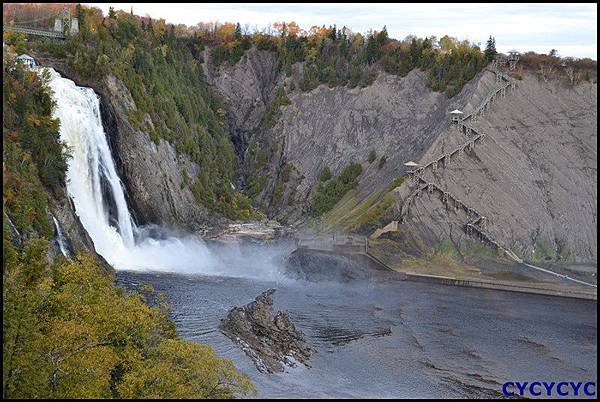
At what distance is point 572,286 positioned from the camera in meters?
69.8

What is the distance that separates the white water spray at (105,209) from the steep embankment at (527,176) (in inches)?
810

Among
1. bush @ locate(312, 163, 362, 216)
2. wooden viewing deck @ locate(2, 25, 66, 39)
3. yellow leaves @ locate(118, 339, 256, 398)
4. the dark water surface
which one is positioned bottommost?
the dark water surface

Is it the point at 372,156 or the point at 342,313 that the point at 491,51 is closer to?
the point at 372,156

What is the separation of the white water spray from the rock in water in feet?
55.9

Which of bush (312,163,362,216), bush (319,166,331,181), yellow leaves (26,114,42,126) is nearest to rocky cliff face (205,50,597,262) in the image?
bush (319,166,331,181)

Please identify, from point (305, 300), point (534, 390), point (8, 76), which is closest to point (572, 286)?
point (305, 300)

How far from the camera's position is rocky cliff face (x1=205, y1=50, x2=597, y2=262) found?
79.8 metres

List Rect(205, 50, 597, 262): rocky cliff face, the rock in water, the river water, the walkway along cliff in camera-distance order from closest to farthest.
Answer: the river water, the rock in water, the walkway along cliff, Rect(205, 50, 597, 262): rocky cliff face

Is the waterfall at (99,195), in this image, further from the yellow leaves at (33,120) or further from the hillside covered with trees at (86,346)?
the hillside covered with trees at (86,346)

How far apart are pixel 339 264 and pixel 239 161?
3895 centimetres

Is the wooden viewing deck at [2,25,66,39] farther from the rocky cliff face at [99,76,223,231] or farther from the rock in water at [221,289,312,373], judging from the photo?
the rock in water at [221,289,312,373]

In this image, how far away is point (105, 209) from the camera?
6962 centimetres

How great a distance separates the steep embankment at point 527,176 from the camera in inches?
3113

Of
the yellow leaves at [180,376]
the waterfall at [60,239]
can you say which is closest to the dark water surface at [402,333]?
the waterfall at [60,239]
